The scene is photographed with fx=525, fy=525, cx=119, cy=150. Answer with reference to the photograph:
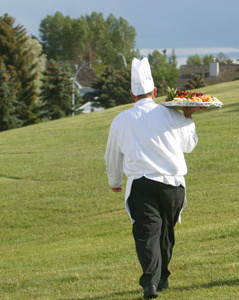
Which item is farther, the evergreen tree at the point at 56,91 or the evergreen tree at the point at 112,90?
the evergreen tree at the point at 112,90

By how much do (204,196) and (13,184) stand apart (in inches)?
263

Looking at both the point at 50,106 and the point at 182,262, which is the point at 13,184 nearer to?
the point at 182,262

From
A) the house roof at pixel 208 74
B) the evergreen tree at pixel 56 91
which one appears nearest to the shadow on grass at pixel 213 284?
the evergreen tree at pixel 56 91

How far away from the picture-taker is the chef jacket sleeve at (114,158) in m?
5.04

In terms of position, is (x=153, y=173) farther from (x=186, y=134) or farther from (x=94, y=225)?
(x=94, y=225)

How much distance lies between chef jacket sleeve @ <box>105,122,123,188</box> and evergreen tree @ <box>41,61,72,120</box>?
134ft

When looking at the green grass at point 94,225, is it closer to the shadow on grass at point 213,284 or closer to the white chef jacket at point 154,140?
the shadow on grass at point 213,284

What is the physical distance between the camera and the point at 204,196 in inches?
469

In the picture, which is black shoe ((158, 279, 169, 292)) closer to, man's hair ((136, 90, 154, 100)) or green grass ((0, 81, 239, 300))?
green grass ((0, 81, 239, 300))

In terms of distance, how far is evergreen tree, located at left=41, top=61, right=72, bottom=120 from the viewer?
4575cm

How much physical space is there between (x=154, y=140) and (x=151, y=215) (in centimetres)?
68

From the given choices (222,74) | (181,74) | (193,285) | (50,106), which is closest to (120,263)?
(193,285)

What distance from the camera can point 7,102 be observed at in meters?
47.9

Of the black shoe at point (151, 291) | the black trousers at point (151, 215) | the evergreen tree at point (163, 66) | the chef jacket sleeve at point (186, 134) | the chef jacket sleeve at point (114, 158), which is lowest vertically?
the evergreen tree at point (163, 66)
